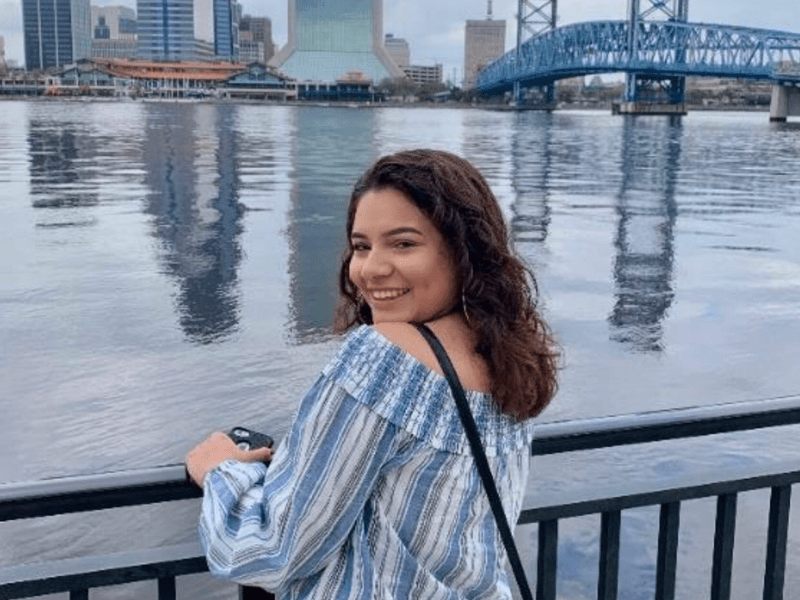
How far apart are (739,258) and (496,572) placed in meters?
15.0

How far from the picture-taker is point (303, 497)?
4.90ft

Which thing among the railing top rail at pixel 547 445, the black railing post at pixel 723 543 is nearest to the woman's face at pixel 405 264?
the railing top rail at pixel 547 445

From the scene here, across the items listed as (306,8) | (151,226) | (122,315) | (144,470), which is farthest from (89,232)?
(306,8)

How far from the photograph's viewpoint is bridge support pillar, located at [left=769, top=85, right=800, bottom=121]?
8912cm

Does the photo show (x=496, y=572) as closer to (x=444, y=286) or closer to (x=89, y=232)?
(x=444, y=286)

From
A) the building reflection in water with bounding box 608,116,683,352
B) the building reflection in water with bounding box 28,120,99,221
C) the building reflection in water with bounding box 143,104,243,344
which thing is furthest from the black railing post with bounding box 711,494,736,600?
the building reflection in water with bounding box 28,120,99,221

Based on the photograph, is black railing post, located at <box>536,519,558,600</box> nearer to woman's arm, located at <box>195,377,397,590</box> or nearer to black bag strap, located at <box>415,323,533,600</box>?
black bag strap, located at <box>415,323,533,600</box>

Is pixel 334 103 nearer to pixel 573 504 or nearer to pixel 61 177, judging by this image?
pixel 61 177

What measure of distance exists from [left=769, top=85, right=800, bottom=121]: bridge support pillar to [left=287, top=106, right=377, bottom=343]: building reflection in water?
63.5m

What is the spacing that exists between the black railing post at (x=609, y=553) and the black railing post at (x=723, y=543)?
0.26 metres

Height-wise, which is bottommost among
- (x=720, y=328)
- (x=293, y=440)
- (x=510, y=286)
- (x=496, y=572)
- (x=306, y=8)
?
(x=720, y=328)

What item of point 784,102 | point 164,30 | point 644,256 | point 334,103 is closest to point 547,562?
point 644,256

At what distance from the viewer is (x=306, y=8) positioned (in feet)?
527

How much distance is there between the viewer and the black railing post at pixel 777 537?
2.41 metres
